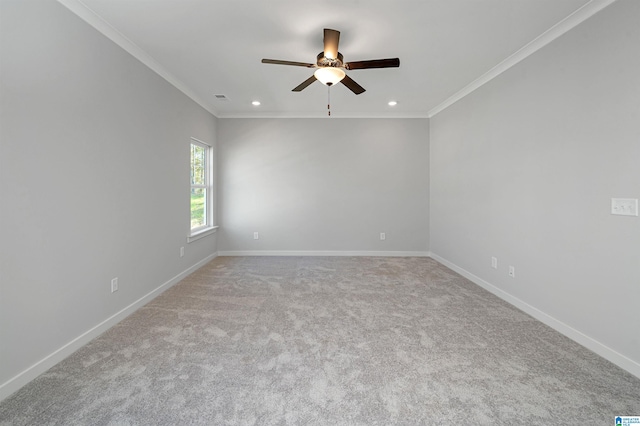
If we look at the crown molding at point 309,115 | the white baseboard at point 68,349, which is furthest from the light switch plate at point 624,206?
the white baseboard at point 68,349

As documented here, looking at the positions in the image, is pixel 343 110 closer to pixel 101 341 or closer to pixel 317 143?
pixel 317 143

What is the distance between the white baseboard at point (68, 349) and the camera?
1.58 m

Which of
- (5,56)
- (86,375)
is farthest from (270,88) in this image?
(86,375)

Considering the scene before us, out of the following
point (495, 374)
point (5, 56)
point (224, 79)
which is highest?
point (224, 79)

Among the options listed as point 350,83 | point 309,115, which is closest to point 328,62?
point 350,83

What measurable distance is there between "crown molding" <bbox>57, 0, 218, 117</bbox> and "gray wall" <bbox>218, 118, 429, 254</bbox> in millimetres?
1594

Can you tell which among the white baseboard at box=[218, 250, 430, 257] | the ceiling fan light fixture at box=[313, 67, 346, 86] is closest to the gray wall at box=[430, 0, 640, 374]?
the white baseboard at box=[218, 250, 430, 257]

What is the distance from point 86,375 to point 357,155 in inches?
175

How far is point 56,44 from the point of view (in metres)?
1.87

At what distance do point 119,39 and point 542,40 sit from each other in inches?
149

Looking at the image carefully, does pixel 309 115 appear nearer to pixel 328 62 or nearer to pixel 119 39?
pixel 328 62

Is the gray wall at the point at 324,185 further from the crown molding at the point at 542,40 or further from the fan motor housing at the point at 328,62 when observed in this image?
the fan motor housing at the point at 328,62

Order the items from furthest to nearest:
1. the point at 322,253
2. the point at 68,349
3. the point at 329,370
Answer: the point at 322,253, the point at 68,349, the point at 329,370

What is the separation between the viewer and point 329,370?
1781 millimetres
